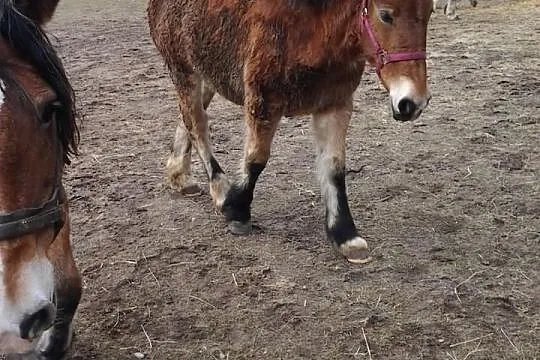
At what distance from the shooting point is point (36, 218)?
1932 millimetres

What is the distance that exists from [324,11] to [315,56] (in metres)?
0.23

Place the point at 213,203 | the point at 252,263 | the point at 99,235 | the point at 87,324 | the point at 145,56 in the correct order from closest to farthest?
the point at 87,324 < the point at 252,263 < the point at 99,235 < the point at 213,203 < the point at 145,56

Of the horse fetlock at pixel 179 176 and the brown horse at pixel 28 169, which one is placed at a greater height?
the brown horse at pixel 28 169

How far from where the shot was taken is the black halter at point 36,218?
73.1 inches

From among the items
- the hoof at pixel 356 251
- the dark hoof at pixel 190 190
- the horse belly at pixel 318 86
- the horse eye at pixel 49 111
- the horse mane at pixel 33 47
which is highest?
the horse mane at pixel 33 47

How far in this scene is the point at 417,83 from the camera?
10.3 feet

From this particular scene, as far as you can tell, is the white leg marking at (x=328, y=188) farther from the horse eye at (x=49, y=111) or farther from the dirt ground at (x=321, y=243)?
the horse eye at (x=49, y=111)

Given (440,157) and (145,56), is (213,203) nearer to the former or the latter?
(440,157)

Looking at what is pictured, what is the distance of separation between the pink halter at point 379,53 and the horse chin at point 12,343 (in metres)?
1.92

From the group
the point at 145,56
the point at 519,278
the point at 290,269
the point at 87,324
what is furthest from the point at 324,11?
the point at 145,56

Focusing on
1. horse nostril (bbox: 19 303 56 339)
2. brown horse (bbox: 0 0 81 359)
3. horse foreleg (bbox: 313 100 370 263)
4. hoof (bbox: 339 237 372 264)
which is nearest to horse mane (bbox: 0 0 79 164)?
brown horse (bbox: 0 0 81 359)

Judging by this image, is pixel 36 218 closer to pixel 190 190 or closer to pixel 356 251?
pixel 356 251

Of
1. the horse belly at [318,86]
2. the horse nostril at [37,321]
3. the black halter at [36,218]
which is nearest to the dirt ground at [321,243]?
the black halter at [36,218]

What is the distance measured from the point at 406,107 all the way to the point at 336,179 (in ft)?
2.17
